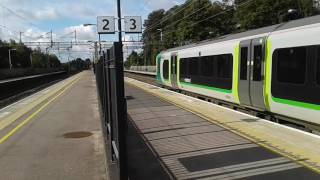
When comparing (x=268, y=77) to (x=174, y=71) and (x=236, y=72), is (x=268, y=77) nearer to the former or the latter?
(x=236, y=72)

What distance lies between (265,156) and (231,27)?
2920 inches

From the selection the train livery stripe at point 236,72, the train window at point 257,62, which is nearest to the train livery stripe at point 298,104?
the train window at point 257,62

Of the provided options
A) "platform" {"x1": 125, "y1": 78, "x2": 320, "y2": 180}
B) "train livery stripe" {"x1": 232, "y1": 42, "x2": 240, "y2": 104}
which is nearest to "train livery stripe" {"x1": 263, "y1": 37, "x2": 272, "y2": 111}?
"platform" {"x1": 125, "y1": 78, "x2": 320, "y2": 180}

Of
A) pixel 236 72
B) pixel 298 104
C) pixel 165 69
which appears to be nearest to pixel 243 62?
pixel 236 72

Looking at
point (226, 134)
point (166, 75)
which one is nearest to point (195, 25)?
point (166, 75)

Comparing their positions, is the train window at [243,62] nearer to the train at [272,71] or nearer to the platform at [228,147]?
the train at [272,71]

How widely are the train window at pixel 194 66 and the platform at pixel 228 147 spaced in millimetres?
7809

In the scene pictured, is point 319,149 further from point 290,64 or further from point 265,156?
point 290,64

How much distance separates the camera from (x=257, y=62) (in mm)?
14172

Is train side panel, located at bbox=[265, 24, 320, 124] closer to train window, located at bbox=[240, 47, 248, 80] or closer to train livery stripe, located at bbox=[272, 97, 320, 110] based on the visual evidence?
train livery stripe, located at bbox=[272, 97, 320, 110]

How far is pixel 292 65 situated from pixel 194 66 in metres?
11.7

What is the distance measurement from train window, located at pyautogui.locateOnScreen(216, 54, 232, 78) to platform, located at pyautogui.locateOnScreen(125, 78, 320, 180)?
2522mm

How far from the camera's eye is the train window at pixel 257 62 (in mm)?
14000

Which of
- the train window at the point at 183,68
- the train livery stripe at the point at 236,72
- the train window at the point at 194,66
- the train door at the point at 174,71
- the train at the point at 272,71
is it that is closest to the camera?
the train at the point at 272,71
